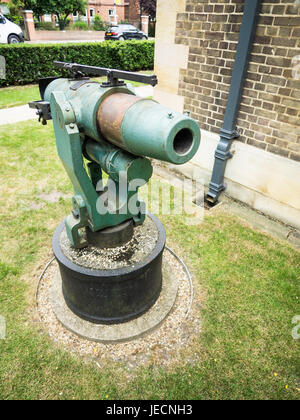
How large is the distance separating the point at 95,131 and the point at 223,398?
2.40 meters

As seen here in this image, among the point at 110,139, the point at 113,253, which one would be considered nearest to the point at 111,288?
the point at 113,253

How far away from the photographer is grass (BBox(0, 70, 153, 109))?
956 centimetres

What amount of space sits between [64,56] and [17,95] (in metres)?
3.08

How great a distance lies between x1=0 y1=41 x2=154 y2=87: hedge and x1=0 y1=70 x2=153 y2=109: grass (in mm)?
529

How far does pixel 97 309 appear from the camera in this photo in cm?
293

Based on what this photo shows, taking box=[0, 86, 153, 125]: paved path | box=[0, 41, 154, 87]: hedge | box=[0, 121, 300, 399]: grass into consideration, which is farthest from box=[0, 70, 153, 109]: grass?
box=[0, 121, 300, 399]: grass

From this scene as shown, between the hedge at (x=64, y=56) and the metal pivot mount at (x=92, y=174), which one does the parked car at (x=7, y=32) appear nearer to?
the hedge at (x=64, y=56)

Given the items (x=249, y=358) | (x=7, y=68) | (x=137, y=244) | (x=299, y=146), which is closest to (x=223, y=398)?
(x=249, y=358)

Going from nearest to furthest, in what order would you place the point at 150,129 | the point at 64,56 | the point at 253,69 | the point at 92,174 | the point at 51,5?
the point at 150,129 → the point at 92,174 → the point at 253,69 → the point at 64,56 → the point at 51,5

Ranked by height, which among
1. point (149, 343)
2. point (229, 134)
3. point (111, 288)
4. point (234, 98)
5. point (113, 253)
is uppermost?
point (234, 98)

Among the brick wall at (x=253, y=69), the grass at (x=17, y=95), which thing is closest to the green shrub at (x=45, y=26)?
the grass at (x=17, y=95)

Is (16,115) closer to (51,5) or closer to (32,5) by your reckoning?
(32,5)

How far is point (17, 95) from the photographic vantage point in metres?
10.5

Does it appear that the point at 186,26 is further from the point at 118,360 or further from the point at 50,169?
the point at 118,360
